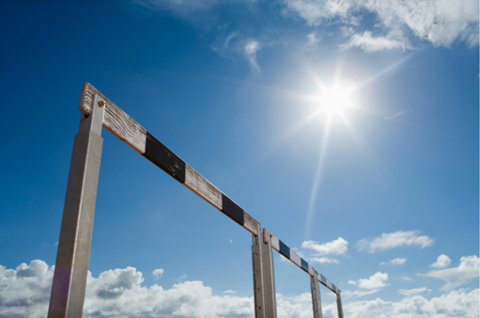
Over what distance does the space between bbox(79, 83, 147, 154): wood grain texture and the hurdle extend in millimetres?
2272

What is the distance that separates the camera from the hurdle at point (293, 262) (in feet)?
13.0

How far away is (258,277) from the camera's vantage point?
388 cm

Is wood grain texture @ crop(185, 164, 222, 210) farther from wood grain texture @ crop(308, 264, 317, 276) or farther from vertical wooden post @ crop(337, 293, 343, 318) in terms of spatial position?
vertical wooden post @ crop(337, 293, 343, 318)

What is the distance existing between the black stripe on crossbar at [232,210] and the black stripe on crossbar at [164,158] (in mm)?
764

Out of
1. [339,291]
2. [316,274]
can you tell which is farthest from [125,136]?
[339,291]

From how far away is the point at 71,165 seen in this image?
1857 millimetres

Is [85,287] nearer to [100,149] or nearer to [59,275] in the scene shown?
[59,275]

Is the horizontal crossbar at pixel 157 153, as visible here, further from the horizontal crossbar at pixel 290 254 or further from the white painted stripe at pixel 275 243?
the white painted stripe at pixel 275 243

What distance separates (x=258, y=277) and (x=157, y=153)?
6.72 ft

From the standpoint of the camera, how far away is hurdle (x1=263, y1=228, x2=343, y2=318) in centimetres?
396

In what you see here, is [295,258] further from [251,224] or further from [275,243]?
[251,224]

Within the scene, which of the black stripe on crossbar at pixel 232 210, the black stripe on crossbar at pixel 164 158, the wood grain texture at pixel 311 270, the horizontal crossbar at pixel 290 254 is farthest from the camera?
the wood grain texture at pixel 311 270

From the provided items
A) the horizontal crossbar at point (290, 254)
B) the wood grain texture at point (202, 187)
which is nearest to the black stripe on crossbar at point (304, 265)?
the horizontal crossbar at point (290, 254)

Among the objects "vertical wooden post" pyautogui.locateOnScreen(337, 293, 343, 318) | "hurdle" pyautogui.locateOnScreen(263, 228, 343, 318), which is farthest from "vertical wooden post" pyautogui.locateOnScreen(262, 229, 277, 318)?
"vertical wooden post" pyautogui.locateOnScreen(337, 293, 343, 318)
